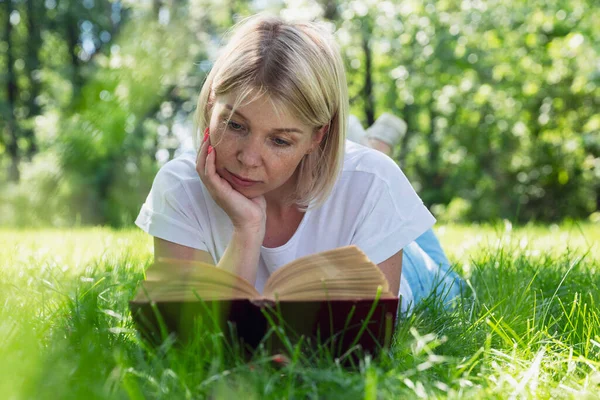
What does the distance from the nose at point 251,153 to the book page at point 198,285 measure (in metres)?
0.56

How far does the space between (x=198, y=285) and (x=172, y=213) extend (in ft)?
2.52

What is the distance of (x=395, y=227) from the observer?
2.21m

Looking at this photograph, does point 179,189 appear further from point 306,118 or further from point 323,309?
point 323,309

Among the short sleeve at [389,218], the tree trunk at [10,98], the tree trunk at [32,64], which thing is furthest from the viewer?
the tree trunk at [32,64]

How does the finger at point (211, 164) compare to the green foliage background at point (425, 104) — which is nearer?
the finger at point (211, 164)

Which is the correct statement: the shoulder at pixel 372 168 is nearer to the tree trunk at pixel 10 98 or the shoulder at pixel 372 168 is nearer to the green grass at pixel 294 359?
the green grass at pixel 294 359

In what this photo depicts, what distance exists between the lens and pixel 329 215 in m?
2.42

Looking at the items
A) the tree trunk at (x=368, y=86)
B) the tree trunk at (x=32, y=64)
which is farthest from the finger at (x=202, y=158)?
the tree trunk at (x=32, y=64)

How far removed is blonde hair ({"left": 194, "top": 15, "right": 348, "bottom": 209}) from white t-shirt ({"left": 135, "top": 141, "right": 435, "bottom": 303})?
0.33ft

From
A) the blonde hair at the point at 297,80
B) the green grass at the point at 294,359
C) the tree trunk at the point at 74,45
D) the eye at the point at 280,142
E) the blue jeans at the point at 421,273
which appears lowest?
the blue jeans at the point at 421,273

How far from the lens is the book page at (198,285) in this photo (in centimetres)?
151

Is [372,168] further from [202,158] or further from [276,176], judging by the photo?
[202,158]

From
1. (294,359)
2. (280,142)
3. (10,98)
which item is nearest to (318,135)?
(280,142)

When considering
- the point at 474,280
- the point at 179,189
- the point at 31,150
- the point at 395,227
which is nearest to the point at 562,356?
the point at 395,227
